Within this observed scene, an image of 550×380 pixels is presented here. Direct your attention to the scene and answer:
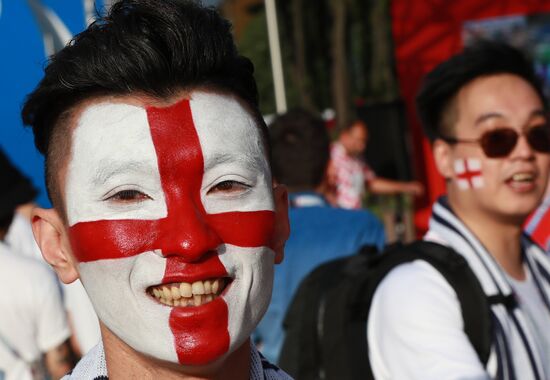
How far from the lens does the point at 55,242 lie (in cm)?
206

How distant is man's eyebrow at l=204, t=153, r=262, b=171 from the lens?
1.94 m

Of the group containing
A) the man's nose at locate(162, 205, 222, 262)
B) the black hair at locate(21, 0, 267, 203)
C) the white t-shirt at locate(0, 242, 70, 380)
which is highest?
the black hair at locate(21, 0, 267, 203)

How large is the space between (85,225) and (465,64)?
6.16 feet

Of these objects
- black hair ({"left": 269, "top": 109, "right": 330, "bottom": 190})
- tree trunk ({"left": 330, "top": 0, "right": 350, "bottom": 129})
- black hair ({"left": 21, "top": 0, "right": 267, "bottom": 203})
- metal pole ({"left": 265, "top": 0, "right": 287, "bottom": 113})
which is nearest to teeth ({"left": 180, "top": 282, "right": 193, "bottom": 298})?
black hair ({"left": 21, "top": 0, "right": 267, "bottom": 203})

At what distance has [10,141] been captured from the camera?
187 inches

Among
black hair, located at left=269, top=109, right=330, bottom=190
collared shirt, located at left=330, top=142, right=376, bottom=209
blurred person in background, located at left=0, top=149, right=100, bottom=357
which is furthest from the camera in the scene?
collared shirt, located at left=330, top=142, right=376, bottom=209

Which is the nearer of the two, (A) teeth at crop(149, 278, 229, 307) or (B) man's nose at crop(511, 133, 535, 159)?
(A) teeth at crop(149, 278, 229, 307)

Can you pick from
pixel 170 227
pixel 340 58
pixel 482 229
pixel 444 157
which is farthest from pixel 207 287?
pixel 340 58

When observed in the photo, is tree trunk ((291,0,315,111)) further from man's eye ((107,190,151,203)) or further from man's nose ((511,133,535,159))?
man's eye ((107,190,151,203))

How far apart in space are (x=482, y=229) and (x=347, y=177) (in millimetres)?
7499

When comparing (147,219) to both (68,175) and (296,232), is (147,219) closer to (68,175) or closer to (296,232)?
(68,175)

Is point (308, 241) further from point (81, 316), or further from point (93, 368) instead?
point (93, 368)

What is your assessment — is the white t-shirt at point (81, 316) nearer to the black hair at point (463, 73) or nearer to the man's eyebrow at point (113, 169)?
the black hair at point (463, 73)

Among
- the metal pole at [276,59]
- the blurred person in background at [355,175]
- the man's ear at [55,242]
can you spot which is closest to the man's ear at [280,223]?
the man's ear at [55,242]
